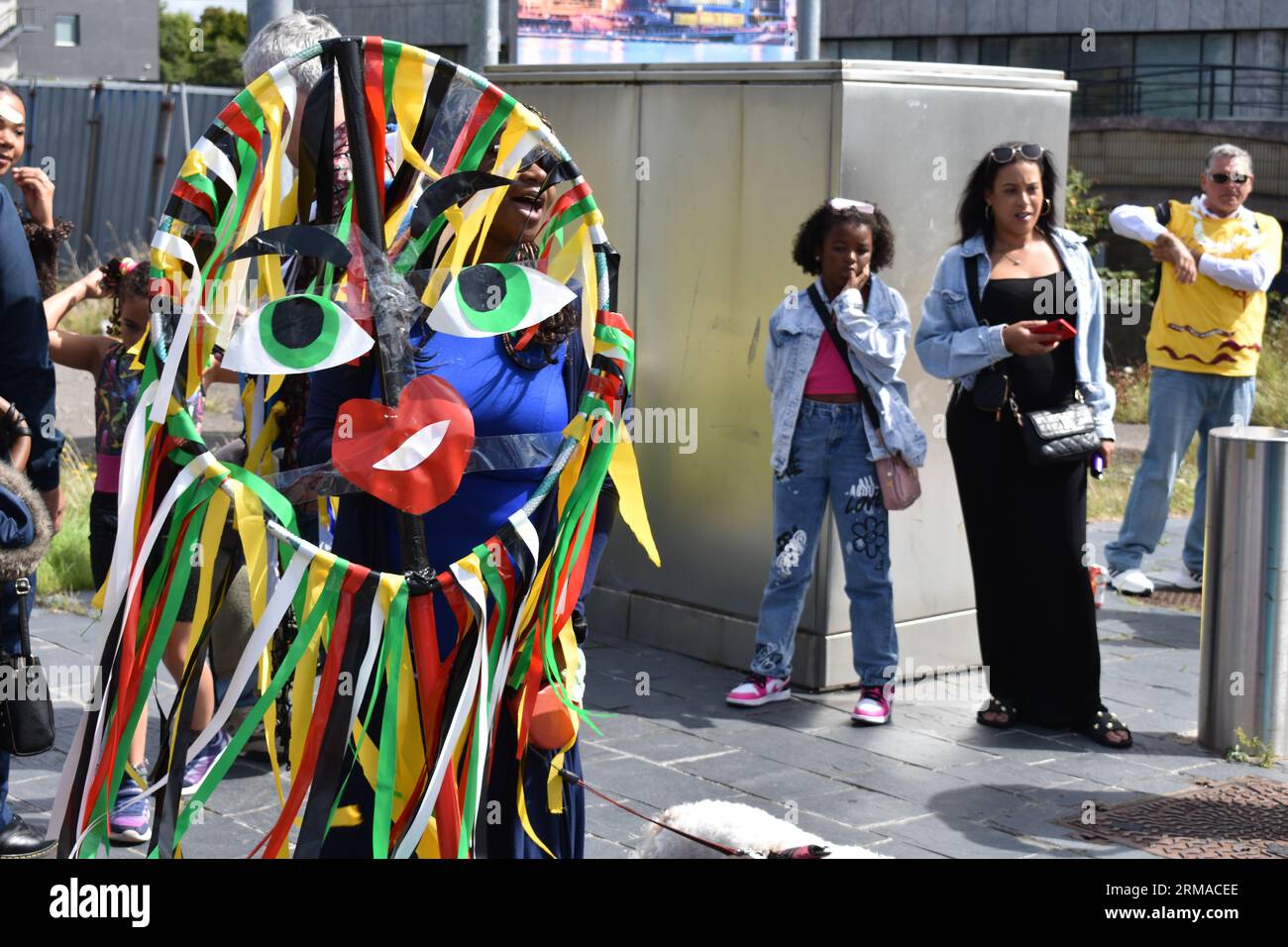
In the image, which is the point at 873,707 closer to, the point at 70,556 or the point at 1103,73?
the point at 70,556

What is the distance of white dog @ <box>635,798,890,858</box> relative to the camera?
327 cm

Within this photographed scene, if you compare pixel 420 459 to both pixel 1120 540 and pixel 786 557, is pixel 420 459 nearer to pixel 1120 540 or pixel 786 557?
pixel 786 557

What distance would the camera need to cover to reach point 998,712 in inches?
240

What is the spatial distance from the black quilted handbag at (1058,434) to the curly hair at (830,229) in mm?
787

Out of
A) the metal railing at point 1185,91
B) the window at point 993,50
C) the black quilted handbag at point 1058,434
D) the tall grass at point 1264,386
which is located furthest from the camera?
the window at point 993,50

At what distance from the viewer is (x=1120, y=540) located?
838cm

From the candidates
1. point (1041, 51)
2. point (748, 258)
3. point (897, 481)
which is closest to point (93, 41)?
point (1041, 51)

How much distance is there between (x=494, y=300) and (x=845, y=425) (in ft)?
10.4

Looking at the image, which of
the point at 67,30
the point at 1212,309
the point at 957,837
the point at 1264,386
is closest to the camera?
the point at 957,837

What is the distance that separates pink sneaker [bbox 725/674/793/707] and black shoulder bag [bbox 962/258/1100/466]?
1323mm

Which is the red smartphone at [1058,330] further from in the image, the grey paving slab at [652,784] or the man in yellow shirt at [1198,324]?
the man in yellow shirt at [1198,324]

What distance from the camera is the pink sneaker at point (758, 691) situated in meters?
6.27

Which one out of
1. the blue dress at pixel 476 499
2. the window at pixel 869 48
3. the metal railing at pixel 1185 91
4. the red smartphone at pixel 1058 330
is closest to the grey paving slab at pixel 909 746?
the red smartphone at pixel 1058 330

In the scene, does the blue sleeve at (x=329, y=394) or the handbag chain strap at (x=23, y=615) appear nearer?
the blue sleeve at (x=329, y=394)
